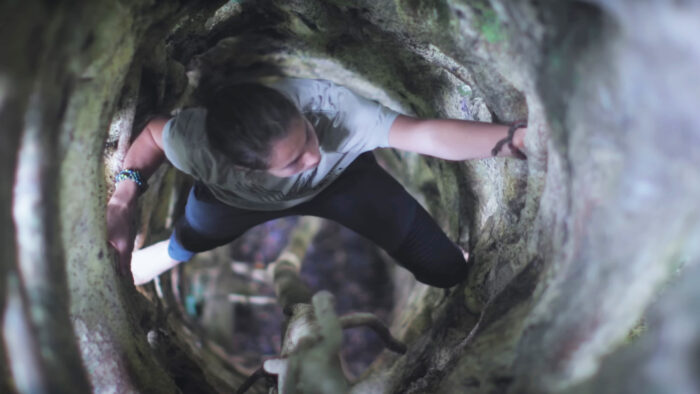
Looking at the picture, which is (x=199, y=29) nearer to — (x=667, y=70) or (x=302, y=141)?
(x=302, y=141)

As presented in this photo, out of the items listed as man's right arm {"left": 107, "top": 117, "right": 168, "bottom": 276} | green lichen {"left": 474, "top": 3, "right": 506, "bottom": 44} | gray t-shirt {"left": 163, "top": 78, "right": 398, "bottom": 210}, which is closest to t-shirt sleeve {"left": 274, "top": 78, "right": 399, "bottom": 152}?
gray t-shirt {"left": 163, "top": 78, "right": 398, "bottom": 210}

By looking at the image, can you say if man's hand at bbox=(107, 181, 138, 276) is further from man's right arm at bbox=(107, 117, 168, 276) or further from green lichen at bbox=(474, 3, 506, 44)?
green lichen at bbox=(474, 3, 506, 44)

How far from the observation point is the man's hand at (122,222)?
182cm

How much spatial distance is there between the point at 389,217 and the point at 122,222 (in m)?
1.12

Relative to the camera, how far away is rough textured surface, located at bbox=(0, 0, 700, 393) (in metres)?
0.93

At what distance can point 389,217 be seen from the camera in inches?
85.0

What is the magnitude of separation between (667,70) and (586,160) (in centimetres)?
26

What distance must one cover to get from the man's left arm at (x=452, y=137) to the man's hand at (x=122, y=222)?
109 centimetres

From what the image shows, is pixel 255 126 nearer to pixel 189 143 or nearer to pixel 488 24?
pixel 189 143

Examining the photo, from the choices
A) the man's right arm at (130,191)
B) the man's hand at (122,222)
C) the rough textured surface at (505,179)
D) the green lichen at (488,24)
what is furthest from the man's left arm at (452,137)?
the man's hand at (122,222)

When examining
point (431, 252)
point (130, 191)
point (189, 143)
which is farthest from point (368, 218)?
point (130, 191)

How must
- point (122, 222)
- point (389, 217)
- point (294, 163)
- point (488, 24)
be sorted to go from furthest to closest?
point (389, 217) < point (122, 222) < point (294, 163) < point (488, 24)

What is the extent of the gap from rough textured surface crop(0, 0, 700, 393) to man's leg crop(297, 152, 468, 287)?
0.20 meters

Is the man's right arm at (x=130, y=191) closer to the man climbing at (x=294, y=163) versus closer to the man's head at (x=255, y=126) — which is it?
the man climbing at (x=294, y=163)
